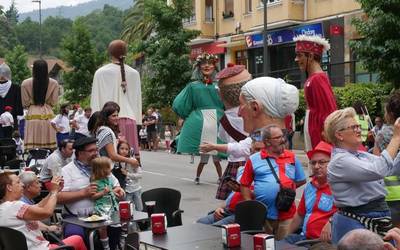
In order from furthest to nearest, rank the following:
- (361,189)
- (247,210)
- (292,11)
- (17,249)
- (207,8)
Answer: (207,8), (292,11), (247,210), (17,249), (361,189)

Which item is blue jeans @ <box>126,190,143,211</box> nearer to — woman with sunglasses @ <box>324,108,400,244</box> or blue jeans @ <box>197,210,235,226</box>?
blue jeans @ <box>197,210,235,226</box>

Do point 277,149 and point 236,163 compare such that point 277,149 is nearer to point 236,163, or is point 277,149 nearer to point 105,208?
point 236,163

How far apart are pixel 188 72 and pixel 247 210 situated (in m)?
23.3

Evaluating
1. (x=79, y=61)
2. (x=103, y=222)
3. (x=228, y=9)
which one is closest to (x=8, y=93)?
(x=103, y=222)

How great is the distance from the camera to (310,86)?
591 cm

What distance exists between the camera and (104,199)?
6316mm

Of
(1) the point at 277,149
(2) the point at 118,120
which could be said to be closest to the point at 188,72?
(2) the point at 118,120

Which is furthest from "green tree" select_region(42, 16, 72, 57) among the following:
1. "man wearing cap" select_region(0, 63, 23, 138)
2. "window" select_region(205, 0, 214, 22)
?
"man wearing cap" select_region(0, 63, 23, 138)

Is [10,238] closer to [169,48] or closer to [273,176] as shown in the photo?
[273,176]

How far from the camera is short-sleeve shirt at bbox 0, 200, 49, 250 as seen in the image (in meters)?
4.92

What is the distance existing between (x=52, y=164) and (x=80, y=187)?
1.53m

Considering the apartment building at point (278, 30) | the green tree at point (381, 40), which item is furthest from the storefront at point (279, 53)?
the green tree at point (381, 40)

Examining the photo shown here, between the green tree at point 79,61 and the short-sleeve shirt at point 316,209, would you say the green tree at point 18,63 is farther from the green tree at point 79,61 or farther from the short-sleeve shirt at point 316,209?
the short-sleeve shirt at point 316,209

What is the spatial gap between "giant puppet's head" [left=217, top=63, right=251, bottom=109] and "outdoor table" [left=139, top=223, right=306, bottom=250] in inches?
60.1
